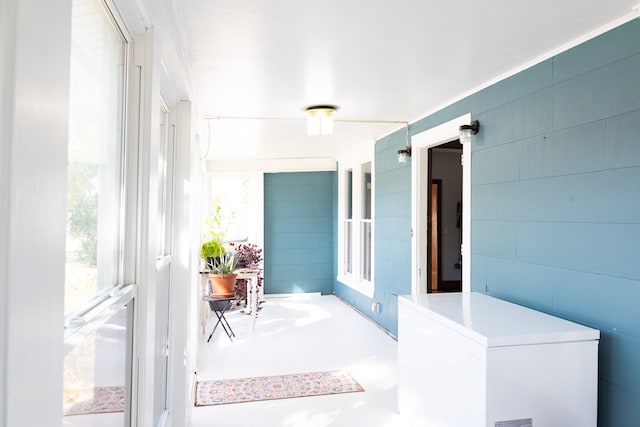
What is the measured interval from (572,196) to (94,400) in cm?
247

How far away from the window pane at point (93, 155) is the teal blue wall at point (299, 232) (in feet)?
20.5

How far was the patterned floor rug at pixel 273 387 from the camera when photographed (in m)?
3.35

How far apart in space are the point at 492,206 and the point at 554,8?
57.0 inches

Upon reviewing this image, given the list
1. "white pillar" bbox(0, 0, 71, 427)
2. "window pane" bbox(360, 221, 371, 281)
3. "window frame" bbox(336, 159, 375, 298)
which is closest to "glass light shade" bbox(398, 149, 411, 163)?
"window frame" bbox(336, 159, 375, 298)

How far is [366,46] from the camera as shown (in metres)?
2.54

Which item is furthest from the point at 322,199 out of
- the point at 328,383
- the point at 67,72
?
the point at 67,72

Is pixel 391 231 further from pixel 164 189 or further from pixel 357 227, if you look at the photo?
pixel 164 189

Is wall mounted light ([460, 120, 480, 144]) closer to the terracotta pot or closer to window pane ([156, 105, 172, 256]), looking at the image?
window pane ([156, 105, 172, 256])

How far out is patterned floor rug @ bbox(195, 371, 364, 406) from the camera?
11.0ft

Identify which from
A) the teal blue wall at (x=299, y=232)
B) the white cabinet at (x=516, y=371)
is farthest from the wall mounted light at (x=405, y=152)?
the teal blue wall at (x=299, y=232)

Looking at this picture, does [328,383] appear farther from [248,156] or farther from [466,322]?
[248,156]

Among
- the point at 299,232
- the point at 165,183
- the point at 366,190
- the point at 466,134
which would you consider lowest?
the point at 299,232

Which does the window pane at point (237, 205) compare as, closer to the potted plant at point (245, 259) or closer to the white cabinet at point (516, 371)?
the potted plant at point (245, 259)

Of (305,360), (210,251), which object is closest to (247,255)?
(210,251)
